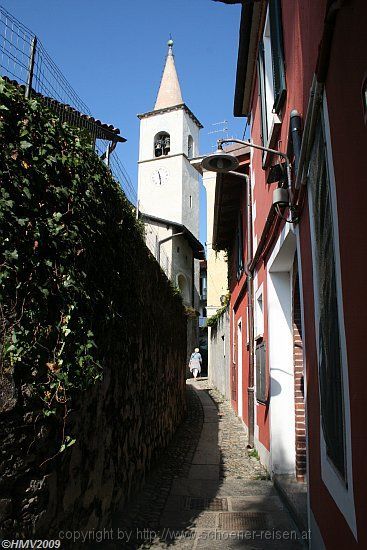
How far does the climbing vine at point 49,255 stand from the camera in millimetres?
2336

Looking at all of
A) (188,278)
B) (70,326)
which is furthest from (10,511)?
(188,278)

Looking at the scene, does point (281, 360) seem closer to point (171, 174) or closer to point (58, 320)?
point (58, 320)

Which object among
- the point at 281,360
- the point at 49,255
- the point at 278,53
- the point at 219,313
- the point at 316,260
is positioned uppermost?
the point at 278,53

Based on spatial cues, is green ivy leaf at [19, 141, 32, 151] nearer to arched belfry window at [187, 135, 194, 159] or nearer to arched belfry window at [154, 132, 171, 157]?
arched belfry window at [154, 132, 171, 157]

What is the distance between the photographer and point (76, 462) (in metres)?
2.96

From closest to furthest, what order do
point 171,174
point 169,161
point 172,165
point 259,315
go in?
1. point 259,315
2. point 171,174
3. point 172,165
4. point 169,161

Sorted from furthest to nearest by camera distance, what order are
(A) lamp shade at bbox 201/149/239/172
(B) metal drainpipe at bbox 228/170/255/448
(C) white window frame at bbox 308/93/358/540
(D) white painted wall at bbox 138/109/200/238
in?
1. (D) white painted wall at bbox 138/109/200/238
2. (B) metal drainpipe at bbox 228/170/255/448
3. (A) lamp shade at bbox 201/149/239/172
4. (C) white window frame at bbox 308/93/358/540

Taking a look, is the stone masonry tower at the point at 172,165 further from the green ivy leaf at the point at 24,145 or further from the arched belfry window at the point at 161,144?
the green ivy leaf at the point at 24,145

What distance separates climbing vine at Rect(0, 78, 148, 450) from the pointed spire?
3626 centimetres

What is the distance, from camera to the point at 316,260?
3.14 meters

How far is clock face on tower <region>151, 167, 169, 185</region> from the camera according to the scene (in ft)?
116

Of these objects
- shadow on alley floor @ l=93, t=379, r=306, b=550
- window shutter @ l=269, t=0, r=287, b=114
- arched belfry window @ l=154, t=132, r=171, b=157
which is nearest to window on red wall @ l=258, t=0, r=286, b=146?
window shutter @ l=269, t=0, r=287, b=114

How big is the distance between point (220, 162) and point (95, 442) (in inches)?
154

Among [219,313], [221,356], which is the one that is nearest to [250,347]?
[221,356]
